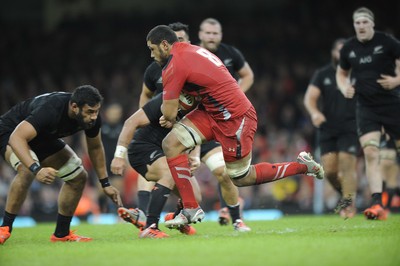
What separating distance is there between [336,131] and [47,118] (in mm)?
5611

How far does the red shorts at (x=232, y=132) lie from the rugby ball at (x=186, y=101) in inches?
9.8

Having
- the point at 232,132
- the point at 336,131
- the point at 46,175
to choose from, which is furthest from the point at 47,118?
the point at 336,131

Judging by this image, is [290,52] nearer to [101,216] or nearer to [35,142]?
[101,216]

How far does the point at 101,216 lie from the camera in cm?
1545

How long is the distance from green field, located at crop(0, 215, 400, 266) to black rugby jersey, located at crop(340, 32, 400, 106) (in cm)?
219

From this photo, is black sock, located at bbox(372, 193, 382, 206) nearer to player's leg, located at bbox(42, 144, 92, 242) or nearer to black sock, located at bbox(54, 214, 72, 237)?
player's leg, located at bbox(42, 144, 92, 242)

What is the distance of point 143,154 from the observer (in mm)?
9250

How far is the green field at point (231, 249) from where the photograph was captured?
6.13m

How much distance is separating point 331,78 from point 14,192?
5.85m

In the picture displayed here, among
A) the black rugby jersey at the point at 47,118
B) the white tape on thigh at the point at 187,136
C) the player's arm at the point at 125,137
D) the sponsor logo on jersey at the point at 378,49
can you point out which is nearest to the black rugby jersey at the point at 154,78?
the player's arm at the point at 125,137

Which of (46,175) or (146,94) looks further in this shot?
(146,94)

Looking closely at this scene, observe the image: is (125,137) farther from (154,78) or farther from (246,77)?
(246,77)

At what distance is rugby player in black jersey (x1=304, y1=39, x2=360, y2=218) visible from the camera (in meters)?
12.0

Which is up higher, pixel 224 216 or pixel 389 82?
pixel 389 82
